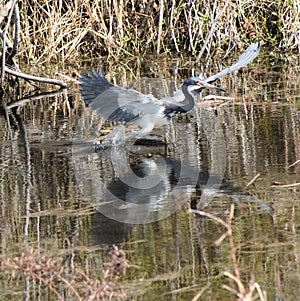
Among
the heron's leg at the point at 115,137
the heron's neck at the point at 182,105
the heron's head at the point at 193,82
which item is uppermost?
the heron's head at the point at 193,82

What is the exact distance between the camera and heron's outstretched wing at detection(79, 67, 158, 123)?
263 inches

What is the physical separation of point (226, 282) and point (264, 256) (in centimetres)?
36

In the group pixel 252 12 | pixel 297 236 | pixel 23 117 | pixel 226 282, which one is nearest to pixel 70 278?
pixel 226 282

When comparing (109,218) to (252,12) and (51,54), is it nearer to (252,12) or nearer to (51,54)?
(51,54)

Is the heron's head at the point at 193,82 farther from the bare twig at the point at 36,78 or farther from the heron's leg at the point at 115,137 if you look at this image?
the bare twig at the point at 36,78

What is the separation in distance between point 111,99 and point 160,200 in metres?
1.68

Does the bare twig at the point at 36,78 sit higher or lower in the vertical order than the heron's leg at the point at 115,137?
higher

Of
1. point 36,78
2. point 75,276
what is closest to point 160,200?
point 75,276

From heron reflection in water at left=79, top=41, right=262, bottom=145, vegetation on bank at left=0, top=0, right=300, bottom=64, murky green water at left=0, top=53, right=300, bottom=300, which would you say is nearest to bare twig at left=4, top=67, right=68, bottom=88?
murky green water at left=0, top=53, right=300, bottom=300

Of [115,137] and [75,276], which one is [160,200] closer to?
[75,276]

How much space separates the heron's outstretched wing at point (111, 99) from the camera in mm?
6672

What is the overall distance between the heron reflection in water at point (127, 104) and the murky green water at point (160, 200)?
193 mm

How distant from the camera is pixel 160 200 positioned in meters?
5.33

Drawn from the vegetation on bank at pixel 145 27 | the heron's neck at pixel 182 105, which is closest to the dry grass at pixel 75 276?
the heron's neck at pixel 182 105
